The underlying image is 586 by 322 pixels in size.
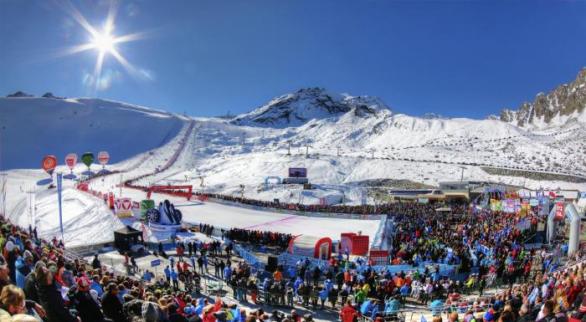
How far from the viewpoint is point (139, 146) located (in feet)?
342

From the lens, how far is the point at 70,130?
346ft

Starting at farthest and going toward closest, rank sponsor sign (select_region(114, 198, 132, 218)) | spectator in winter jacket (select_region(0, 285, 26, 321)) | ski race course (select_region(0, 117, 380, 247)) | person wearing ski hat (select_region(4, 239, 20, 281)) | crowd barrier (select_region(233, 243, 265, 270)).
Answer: sponsor sign (select_region(114, 198, 132, 218)), ski race course (select_region(0, 117, 380, 247)), crowd barrier (select_region(233, 243, 265, 270)), person wearing ski hat (select_region(4, 239, 20, 281)), spectator in winter jacket (select_region(0, 285, 26, 321))

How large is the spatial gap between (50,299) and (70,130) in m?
117

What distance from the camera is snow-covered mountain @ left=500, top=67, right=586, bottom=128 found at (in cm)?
14600

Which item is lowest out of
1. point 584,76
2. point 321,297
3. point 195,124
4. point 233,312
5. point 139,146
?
point 321,297

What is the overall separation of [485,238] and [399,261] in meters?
7.65

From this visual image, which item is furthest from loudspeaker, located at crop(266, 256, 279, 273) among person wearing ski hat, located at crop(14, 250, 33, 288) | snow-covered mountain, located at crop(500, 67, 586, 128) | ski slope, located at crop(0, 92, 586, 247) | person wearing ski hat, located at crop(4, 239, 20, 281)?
snow-covered mountain, located at crop(500, 67, 586, 128)

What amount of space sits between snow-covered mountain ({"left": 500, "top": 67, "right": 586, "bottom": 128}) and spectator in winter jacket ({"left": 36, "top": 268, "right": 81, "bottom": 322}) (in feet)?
533

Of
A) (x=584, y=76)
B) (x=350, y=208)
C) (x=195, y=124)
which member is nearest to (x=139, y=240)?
(x=350, y=208)

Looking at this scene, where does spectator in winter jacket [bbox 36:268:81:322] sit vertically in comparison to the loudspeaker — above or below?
above

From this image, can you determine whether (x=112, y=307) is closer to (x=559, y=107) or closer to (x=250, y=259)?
(x=250, y=259)

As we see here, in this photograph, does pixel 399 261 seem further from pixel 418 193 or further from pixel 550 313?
pixel 418 193

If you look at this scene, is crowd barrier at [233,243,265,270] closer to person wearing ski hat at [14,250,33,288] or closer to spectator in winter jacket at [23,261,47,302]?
person wearing ski hat at [14,250,33,288]

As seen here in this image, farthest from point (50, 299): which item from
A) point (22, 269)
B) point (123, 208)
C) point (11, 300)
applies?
point (123, 208)
